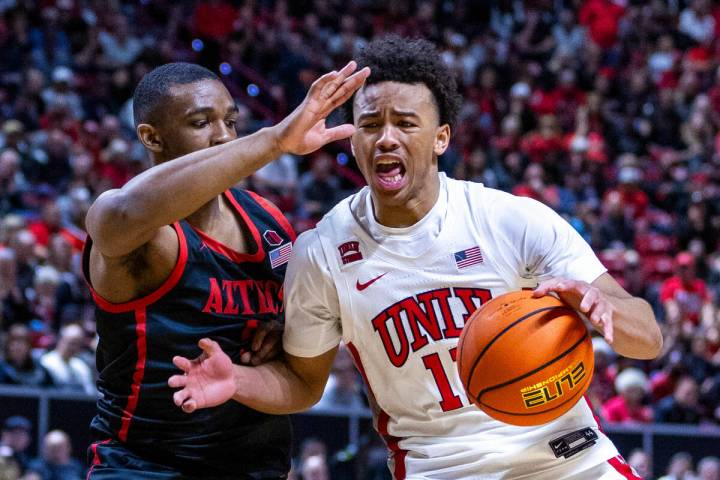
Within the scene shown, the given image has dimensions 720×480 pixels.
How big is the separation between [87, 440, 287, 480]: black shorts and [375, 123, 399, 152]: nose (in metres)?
1.24

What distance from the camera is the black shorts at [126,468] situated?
390 cm

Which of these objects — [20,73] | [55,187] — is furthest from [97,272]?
[20,73]

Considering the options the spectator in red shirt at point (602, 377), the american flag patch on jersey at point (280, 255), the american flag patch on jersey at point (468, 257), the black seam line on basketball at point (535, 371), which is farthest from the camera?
the spectator in red shirt at point (602, 377)

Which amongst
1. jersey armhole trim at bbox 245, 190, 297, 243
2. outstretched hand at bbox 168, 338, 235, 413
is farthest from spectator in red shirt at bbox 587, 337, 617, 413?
outstretched hand at bbox 168, 338, 235, 413

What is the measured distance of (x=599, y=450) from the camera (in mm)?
3893

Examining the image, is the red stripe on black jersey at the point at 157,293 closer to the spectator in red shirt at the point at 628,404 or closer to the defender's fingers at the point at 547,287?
the defender's fingers at the point at 547,287

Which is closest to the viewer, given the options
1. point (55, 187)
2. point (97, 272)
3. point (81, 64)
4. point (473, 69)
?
point (97, 272)

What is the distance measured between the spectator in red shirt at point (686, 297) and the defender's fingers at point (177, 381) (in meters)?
7.91

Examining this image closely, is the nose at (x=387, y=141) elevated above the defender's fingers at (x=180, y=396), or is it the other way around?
the nose at (x=387, y=141)

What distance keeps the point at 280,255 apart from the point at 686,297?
7.85 meters

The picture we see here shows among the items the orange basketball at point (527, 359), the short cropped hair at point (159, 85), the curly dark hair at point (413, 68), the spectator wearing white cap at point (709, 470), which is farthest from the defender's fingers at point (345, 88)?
the spectator wearing white cap at point (709, 470)

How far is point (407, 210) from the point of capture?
4.09 meters

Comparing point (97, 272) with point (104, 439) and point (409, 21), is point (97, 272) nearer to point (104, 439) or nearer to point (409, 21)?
point (104, 439)

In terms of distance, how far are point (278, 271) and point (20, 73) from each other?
8729 millimetres
